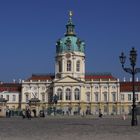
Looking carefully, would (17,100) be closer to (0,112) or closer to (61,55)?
(61,55)

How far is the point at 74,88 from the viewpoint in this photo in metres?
106

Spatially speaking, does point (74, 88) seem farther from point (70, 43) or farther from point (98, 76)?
point (70, 43)

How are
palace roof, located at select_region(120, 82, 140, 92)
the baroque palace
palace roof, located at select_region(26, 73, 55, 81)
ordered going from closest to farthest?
the baroque palace → palace roof, located at select_region(120, 82, 140, 92) → palace roof, located at select_region(26, 73, 55, 81)

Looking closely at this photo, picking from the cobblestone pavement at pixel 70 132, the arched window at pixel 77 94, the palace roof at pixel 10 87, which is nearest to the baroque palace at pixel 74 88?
the arched window at pixel 77 94

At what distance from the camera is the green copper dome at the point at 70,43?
353ft

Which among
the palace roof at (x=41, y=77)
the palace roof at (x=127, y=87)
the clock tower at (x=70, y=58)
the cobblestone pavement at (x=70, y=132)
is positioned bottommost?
the cobblestone pavement at (x=70, y=132)

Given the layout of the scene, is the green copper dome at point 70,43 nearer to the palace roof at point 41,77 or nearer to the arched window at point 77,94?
the palace roof at point 41,77

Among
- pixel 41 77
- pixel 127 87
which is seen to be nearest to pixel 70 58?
pixel 41 77

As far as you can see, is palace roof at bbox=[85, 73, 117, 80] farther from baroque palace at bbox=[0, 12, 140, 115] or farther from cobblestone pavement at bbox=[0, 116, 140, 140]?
cobblestone pavement at bbox=[0, 116, 140, 140]

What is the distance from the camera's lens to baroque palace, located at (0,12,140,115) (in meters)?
105

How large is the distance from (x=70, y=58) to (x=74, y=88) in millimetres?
6641

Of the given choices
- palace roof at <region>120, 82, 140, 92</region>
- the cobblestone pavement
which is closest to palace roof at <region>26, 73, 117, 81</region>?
palace roof at <region>120, 82, 140, 92</region>

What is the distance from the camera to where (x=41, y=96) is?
10875 centimetres

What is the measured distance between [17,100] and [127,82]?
25780 mm
